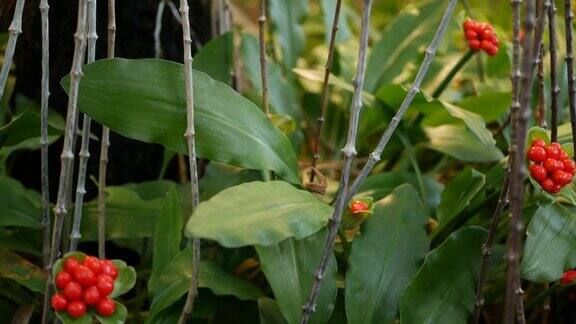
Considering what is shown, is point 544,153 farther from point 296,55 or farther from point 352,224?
point 296,55

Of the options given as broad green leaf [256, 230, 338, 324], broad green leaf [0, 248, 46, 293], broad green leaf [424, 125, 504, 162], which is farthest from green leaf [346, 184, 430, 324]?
broad green leaf [0, 248, 46, 293]

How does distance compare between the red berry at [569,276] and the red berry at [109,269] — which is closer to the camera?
the red berry at [109,269]

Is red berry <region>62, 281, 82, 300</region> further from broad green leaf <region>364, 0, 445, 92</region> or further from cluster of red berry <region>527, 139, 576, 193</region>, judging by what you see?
broad green leaf <region>364, 0, 445, 92</region>

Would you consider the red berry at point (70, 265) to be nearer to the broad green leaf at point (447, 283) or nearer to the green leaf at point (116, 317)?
the green leaf at point (116, 317)

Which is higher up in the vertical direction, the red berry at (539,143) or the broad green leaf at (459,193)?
the red berry at (539,143)

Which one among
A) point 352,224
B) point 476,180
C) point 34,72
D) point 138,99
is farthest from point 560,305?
point 34,72

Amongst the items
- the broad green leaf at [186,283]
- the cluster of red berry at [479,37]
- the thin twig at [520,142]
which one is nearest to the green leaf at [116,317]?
the broad green leaf at [186,283]
